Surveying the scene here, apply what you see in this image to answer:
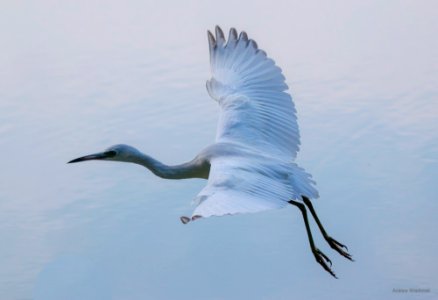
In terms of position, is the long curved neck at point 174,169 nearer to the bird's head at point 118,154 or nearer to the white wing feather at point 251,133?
the bird's head at point 118,154

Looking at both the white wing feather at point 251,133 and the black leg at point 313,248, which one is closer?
the white wing feather at point 251,133

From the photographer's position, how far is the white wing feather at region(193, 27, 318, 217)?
539 cm

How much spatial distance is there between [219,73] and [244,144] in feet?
2.23

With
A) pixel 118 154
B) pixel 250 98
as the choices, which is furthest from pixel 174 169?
pixel 250 98

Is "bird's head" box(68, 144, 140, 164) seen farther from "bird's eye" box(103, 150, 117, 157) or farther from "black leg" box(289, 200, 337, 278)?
"black leg" box(289, 200, 337, 278)

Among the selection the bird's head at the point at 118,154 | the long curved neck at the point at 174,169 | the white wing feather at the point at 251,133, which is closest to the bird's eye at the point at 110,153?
the bird's head at the point at 118,154

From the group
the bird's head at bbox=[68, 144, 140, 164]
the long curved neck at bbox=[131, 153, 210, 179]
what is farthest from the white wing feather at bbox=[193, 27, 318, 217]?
the bird's head at bbox=[68, 144, 140, 164]

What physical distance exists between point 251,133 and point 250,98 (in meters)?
0.33

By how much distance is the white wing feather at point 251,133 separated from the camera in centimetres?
539

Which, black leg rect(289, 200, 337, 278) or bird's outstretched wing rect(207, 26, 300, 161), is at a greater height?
bird's outstretched wing rect(207, 26, 300, 161)

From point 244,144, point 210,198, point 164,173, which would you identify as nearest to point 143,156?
point 164,173

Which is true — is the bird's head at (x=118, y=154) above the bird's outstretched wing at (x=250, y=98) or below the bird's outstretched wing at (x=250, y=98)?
below

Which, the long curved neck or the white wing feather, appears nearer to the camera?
the white wing feather

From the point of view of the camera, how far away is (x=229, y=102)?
6648 mm
